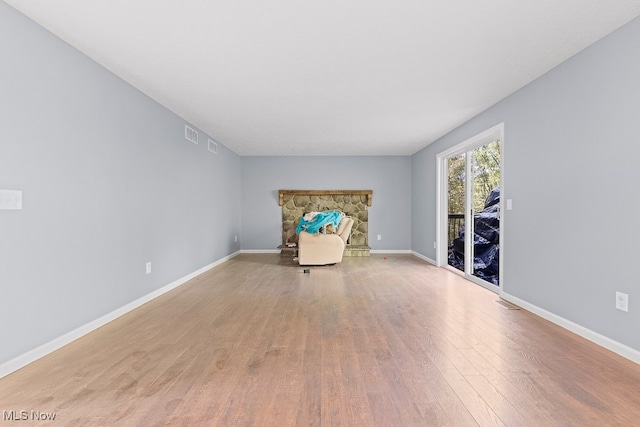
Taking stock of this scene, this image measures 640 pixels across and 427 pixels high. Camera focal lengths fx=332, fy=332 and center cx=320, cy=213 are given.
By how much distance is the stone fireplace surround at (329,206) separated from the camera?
308 inches

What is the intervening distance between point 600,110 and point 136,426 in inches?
144

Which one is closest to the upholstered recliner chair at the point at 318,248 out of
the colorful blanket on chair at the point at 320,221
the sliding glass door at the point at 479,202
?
the colorful blanket on chair at the point at 320,221

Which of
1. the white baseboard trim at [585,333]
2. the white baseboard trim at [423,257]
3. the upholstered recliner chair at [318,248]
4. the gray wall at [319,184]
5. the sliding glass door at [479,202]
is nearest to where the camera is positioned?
the white baseboard trim at [585,333]

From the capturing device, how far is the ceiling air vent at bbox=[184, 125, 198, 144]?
Result: 15.8 ft

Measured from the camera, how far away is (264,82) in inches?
132

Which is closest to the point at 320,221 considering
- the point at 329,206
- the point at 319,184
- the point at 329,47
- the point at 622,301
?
the point at 329,206

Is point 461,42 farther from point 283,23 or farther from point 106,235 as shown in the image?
point 106,235

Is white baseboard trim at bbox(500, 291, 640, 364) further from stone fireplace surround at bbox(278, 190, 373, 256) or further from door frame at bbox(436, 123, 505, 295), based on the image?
stone fireplace surround at bbox(278, 190, 373, 256)

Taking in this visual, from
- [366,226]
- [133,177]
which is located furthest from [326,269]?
[133,177]

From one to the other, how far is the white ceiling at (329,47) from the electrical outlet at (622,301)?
1.92 m

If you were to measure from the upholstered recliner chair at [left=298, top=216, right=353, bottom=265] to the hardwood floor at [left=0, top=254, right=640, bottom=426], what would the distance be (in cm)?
237

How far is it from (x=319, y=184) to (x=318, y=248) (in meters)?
2.24

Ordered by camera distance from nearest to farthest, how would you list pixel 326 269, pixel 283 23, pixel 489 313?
pixel 283 23
pixel 489 313
pixel 326 269

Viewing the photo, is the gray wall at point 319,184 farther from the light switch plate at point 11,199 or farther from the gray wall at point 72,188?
the light switch plate at point 11,199
